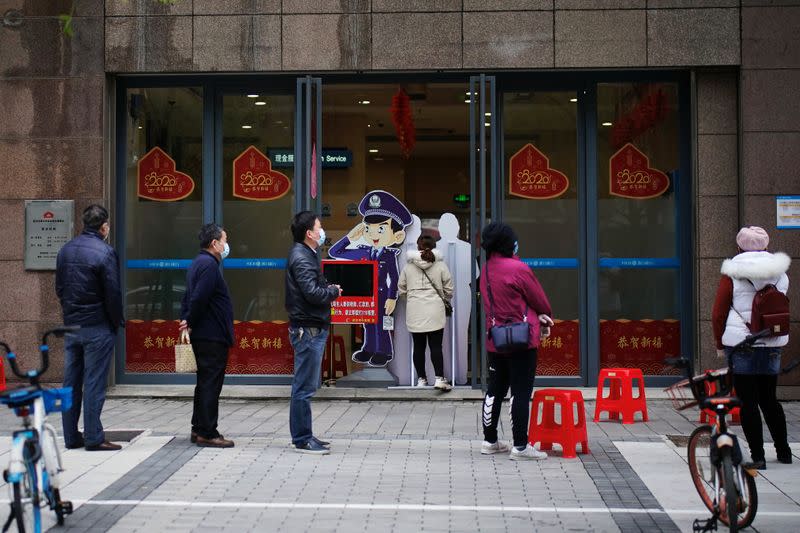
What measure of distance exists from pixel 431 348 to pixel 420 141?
2.56m

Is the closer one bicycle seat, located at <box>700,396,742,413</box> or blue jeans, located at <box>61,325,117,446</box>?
bicycle seat, located at <box>700,396,742,413</box>

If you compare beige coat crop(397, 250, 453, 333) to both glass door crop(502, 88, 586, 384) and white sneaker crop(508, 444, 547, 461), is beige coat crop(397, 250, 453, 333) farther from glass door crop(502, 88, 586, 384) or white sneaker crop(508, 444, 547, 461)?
white sneaker crop(508, 444, 547, 461)

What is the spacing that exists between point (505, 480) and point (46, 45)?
27.3ft

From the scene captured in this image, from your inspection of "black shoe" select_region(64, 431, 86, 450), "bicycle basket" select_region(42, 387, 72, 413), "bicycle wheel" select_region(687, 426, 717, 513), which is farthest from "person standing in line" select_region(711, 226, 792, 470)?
"black shoe" select_region(64, 431, 86, 450)

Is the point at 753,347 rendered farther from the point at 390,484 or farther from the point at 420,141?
the point at 420,141

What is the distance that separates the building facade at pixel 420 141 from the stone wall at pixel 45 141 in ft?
0.08

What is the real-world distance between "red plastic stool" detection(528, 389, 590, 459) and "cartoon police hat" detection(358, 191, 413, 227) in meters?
4.64

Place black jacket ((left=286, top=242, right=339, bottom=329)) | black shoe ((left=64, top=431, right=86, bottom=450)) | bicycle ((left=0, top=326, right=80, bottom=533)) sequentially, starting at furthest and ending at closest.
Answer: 1. black shoe ((left=64, top=431, right=86, bottom=450))
2. black jacket ((left=286, top=242, right=339, bottom=329))
3. bicycle ((left=0, top=326, right=80, bottom=533))

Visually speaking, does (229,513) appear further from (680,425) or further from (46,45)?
(46,45)

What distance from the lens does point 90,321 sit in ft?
31.9

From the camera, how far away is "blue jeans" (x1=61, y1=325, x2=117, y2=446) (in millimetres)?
9656

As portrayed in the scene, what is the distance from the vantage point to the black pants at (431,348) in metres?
13.7

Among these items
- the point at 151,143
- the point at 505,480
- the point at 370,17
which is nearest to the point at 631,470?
the point at 505,480

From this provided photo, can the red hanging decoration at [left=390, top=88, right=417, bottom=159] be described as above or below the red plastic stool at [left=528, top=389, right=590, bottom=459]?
above
